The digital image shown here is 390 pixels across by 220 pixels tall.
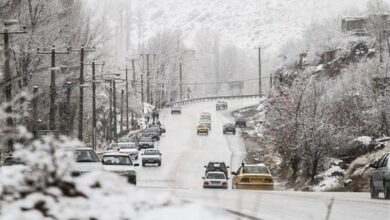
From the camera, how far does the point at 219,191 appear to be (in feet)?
102

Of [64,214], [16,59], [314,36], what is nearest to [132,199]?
[64,214]

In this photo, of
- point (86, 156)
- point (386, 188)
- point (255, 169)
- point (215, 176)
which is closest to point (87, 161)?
point (86, 156)

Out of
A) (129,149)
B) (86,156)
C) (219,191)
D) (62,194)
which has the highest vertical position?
(62,194)

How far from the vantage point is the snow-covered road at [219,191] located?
18.4m

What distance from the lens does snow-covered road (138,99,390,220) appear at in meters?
18.4

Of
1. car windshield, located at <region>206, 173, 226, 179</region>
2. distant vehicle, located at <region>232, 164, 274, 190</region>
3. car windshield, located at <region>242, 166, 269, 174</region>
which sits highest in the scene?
car windshield, located at <region>242, 166, 269, 174</region>

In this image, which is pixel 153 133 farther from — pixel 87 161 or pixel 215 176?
pixel 87 161

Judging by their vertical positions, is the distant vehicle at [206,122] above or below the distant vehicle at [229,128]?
above

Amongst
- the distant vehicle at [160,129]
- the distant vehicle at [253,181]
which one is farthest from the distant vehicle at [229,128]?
the distant vehicle at [253,181]

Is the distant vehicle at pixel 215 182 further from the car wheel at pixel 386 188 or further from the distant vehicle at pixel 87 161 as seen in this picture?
the car wheel at pixel 386 188

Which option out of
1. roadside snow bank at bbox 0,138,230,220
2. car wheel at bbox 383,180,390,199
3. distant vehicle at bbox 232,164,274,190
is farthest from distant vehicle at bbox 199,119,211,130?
roadside snow bank at bbox 0,138,230,220

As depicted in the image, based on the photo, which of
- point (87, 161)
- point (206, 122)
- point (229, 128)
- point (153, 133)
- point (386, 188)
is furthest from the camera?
point (206, 122)

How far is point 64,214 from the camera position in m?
5.41

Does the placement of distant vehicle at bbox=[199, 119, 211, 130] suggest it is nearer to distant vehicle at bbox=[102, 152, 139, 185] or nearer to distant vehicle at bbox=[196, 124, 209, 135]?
distant vehicle at bbox=[196, 124, 209, 135]
